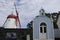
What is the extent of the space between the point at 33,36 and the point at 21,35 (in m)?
2.90

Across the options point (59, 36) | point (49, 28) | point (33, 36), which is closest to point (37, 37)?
point (33, 36)

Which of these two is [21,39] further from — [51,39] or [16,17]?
[16,17]

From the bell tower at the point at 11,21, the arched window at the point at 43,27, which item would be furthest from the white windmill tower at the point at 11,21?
the arched window at the point at 43,27

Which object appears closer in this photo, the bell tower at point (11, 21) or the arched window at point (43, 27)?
the arched window at point (43, 27)

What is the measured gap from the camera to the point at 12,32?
28188 millimetres

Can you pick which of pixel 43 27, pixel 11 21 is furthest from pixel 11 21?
pixel 43 27

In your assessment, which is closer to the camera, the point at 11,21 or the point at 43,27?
the point at 43,27

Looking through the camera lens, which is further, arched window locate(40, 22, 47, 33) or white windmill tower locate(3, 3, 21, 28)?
white windmill tower locate(3, 3, 21, 28)

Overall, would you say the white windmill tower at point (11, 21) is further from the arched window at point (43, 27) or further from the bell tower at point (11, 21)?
the arched window at point (43, 27)

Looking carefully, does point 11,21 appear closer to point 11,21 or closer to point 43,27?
point 11,21

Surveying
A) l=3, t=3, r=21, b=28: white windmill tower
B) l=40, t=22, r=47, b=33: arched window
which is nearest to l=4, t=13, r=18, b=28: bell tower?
l=3, t=3, r=21, b=28: white windmill tower

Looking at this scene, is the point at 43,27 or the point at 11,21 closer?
the point at 43,27

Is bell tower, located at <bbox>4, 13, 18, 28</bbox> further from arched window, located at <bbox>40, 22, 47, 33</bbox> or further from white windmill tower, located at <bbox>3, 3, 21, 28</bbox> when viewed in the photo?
arched window, located at <bbox>40, 22, 47, 33</bbox>

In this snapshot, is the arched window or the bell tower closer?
the arched window
